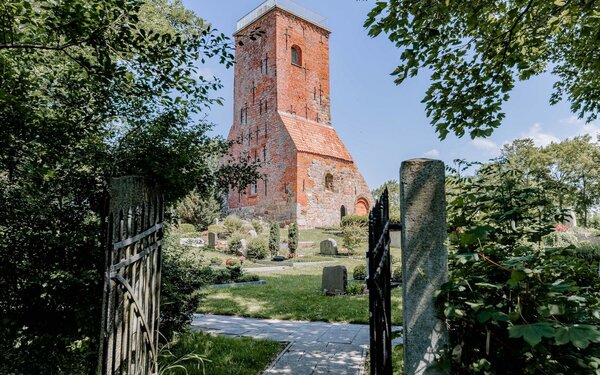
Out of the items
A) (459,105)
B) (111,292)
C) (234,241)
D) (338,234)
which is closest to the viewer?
(111,292)

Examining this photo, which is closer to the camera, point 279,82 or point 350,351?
point 350,351

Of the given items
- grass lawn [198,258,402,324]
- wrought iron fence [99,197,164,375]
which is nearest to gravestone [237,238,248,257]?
grass lawn [198,258,402,324]

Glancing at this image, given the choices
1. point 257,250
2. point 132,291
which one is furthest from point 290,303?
point 257,250

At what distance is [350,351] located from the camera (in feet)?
13.6

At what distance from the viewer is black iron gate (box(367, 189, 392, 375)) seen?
194 cm

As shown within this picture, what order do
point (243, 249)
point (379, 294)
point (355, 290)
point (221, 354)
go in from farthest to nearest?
point (243, 249), point (355, 290), point (221, 354), point (379, 294)

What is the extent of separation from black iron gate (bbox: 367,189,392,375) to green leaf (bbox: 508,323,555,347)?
709mm

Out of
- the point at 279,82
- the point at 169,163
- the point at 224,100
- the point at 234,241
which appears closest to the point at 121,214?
the point at 169,163

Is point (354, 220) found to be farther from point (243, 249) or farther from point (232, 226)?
point (243, 249)

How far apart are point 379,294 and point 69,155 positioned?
123 inches

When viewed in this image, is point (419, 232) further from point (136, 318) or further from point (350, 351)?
point (350, 351)

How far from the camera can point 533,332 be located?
1.28 m

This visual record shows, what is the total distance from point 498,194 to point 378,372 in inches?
55.1

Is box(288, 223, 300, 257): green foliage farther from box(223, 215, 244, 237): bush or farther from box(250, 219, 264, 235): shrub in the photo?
box(223, 215, 244, 237): bush
